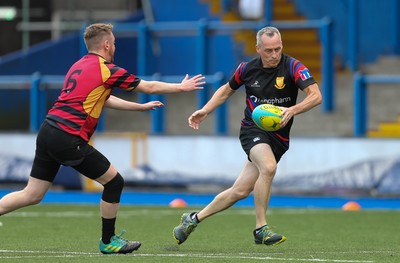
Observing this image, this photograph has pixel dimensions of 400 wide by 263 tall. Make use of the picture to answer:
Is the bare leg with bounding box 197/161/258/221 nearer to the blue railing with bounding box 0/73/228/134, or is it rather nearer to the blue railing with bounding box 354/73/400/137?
the blue railing with bounding box 354/73/400/137

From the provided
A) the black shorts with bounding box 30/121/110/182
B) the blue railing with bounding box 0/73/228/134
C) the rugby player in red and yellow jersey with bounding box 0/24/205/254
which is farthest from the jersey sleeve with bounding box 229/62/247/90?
the blue railing with bounding box 0/73/228/134

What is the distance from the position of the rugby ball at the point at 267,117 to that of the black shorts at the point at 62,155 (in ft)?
5.27

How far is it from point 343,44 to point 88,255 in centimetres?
1445

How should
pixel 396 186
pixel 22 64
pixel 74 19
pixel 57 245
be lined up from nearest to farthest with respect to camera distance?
pixel 57 245 < pixel 396 186 < pixel 22 64 < pixel 74 19

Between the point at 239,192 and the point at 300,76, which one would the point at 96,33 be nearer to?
the point at 300,76

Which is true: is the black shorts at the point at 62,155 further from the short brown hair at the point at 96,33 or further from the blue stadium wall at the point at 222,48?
the blue stadium wall at the point at 222,48

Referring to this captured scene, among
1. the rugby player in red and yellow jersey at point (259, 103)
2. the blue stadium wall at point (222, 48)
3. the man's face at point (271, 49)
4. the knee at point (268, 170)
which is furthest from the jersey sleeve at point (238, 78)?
the blue stadium wall at point (222, 48)

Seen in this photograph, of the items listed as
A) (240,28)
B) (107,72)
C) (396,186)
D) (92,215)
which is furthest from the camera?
(240,28)

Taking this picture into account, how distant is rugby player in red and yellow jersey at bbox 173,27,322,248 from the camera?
1168cm

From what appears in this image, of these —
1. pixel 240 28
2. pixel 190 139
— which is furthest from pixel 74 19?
pixel 190 139

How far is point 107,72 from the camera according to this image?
1082cm

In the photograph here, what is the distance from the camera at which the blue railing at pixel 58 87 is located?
68.4 feet

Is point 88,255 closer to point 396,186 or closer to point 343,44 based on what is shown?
point 396,186

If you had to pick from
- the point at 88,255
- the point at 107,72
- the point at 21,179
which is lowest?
the point at 21,179
